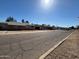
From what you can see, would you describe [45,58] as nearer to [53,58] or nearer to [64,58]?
[53,58]

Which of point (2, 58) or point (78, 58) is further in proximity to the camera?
point (78, 58)

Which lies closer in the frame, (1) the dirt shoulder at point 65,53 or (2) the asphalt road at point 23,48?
(1) the dirt shoulder at point 65,53

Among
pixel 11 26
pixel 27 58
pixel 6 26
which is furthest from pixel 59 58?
pixel 11 26

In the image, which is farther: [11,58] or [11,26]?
[11,26]

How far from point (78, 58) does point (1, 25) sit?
208 feet

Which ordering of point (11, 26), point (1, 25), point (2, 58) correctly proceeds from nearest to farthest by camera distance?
1. point (2, 58)
2. point (1, 25)
3. point (11, 26)

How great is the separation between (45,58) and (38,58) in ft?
1.28

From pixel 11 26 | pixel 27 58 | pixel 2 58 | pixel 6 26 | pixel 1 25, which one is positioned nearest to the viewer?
pixel 2 58

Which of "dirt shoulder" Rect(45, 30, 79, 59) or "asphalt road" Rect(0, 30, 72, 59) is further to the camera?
"asphalt road" Rect(0, 30, 72, 59)

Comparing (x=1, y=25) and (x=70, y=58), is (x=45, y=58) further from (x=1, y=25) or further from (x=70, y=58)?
(x=1, y=25)

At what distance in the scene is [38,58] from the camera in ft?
28.3

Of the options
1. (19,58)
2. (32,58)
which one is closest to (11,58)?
(19,58)

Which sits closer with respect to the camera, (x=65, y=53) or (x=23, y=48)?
(x=65, y=53)

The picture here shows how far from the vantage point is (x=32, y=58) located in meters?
8.57
